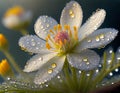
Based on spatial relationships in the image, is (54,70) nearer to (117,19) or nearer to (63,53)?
(63,53)

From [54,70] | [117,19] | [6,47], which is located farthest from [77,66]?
[117,19]

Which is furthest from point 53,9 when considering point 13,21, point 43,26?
point 43,26

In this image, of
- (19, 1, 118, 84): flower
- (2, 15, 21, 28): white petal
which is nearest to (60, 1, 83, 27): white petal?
(19, 1, 118, 84): flower

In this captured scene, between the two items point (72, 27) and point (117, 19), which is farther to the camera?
point (117, 19)

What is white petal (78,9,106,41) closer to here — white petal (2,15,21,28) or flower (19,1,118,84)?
flower (19,1,118,84)

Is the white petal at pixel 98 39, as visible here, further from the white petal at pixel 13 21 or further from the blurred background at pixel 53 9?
the blurred background at pixel 53 9

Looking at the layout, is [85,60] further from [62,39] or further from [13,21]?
[13,21]

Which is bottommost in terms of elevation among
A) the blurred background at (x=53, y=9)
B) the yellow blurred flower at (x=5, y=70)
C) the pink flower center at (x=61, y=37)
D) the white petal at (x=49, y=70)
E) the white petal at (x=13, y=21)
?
the white petal at (x=49, y=70)

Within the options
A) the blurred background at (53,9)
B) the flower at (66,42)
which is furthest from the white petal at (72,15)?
the blurred background at (53,9)
